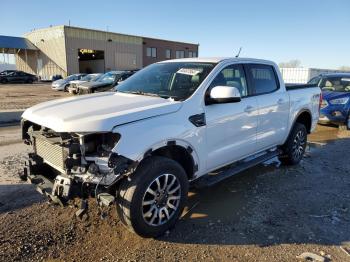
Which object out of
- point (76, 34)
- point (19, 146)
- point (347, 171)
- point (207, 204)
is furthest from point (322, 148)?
point (76, 34)

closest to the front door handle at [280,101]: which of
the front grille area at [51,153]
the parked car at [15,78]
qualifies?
the front grille area at [51,153]

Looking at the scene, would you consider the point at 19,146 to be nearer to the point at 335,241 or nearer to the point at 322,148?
the point at 335,241

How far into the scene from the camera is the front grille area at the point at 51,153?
11.0 ft

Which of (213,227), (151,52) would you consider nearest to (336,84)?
(213,227)

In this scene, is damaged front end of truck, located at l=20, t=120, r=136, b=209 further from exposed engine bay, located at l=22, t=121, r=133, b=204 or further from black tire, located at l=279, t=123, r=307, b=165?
black tire, located at l=279, t=123, r=307, b=165

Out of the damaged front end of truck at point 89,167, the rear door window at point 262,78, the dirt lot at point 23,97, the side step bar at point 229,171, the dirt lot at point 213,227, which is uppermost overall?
the rear door window at point 262,78

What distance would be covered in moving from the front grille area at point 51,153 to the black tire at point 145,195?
0.69 metres

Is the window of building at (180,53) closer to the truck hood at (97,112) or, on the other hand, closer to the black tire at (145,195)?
the truck hood at (97,112)

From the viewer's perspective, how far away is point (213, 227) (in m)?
3.86

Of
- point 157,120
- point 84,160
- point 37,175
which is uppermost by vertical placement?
point 157,120

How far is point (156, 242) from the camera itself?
3.54 meters

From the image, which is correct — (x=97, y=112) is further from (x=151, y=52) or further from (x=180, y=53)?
(x=180, y=53)

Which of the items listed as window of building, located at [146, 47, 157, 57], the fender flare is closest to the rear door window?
the fender flare

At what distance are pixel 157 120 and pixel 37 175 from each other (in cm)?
159
